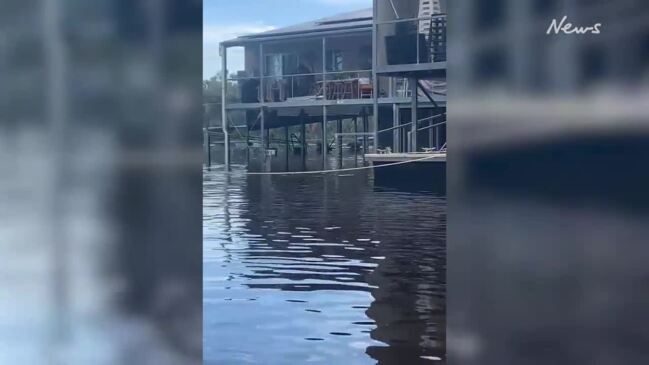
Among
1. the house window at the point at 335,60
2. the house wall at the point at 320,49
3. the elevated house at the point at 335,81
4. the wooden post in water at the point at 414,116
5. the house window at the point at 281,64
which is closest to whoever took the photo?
the wooden post in water at the point at 414,116

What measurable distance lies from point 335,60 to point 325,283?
19.9 m

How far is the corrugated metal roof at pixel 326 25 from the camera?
2375cm

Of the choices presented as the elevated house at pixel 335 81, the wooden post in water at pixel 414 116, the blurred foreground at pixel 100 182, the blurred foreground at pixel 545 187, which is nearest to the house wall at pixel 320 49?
the elevated house at pixel 335 81

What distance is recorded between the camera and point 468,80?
244 cm

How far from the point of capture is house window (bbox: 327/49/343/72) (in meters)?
25.5

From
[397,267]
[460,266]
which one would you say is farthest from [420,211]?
[460,266]

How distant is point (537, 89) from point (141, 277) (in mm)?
1179

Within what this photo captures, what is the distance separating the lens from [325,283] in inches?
246

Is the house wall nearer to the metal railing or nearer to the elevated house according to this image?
the elevated house

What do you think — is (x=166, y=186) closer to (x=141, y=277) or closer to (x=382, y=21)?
(x=141, y=277)

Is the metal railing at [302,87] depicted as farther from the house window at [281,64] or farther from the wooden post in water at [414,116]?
the wooden post in water at [414,116]

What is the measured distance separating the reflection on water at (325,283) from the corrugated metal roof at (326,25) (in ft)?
38.0

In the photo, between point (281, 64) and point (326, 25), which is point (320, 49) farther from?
point (326, 25)

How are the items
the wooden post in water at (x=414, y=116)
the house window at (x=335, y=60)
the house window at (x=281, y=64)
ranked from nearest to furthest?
the wooden post in water at (x=414, y=116), the house window at (x=335, y=60), the house window at (x=281, y=64)
